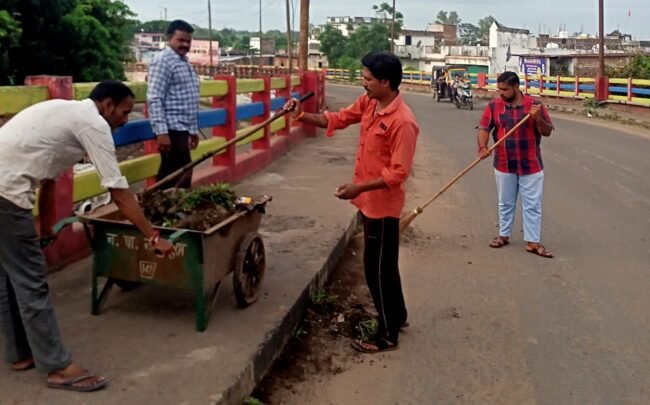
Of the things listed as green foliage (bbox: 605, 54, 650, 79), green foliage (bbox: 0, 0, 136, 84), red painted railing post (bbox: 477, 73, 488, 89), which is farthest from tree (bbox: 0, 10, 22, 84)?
red painted railing post (bbox: 477, 73, 488, 89)

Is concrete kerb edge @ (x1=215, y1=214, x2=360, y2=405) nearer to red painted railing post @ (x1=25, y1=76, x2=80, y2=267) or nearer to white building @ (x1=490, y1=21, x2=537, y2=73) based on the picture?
red painted railing post @ (x1=25, y1=76, x2=80, y2=267)

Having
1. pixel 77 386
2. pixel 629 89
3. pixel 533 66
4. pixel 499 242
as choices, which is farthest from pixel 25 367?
pixel 533 66

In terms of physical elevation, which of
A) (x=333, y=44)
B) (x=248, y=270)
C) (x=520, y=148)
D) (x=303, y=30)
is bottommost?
(x=248, y=270)

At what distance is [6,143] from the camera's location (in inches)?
128

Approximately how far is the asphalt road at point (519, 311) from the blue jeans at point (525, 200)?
21 centimetres

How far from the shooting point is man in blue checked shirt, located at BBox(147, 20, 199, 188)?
234 inches

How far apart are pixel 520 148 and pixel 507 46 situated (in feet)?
196

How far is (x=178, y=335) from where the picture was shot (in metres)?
4.07

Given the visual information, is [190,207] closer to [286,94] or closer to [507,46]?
[286,94]

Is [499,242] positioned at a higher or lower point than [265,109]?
lower

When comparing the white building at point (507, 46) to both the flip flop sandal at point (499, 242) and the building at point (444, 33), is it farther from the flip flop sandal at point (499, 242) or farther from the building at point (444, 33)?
the flip flop sandal at point (499, 242)

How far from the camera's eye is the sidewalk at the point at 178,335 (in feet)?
11.1

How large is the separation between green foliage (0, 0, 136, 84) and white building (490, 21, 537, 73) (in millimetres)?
41841

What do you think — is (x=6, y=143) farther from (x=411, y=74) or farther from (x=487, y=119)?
(x=411, y=74)
